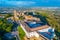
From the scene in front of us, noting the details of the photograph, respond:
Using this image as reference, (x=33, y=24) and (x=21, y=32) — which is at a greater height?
(x=33, y=24)

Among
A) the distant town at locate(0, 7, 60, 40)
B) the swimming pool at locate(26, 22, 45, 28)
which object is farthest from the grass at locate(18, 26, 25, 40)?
the swimming pool at locate(26, 22, 45, 28)

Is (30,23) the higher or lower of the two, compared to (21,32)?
higher

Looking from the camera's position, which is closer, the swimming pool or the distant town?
the distant town

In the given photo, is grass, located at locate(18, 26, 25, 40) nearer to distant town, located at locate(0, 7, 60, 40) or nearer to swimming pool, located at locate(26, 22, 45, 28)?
distant town, located at locate(0, 7, 60, 40)

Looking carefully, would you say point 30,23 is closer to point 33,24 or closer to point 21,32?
point 33,24

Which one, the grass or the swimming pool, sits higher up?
the swimming pool

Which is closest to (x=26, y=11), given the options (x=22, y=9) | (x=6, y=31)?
(x=22, y=9)

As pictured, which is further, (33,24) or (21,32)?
(33,24)

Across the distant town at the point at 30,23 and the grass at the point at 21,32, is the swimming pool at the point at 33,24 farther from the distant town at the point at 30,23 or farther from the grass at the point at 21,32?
the grass at the point at 21,32

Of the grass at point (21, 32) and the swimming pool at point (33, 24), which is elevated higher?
the swimming pool at point (33, 24)

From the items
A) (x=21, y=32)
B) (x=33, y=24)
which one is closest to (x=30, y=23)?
(x=33, y=24)

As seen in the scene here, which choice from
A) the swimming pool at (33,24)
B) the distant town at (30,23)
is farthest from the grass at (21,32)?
the swimming pool at (33,24)
